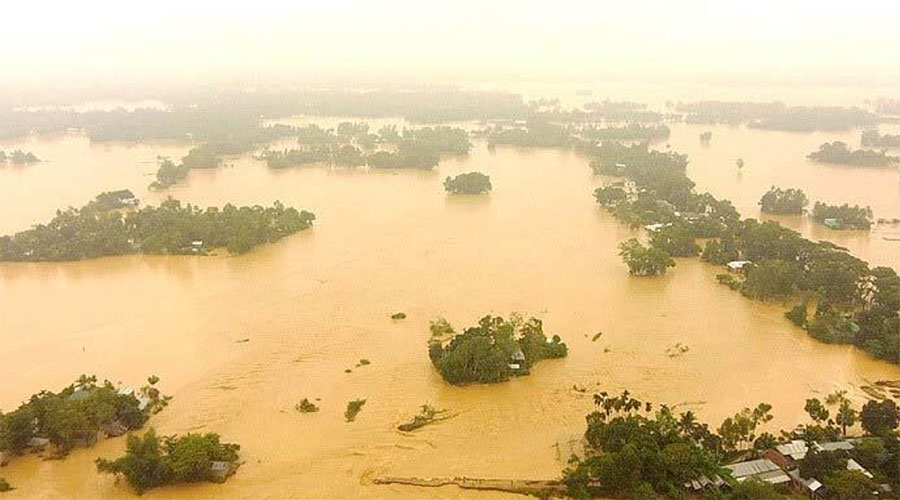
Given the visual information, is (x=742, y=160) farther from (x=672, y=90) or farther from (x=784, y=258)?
(x=672, y=90)

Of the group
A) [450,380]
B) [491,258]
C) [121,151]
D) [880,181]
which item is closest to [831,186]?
[880,181]

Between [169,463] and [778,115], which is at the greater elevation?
[778,115]

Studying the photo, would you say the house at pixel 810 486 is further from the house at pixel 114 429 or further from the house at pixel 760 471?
the house at pixel 114 429

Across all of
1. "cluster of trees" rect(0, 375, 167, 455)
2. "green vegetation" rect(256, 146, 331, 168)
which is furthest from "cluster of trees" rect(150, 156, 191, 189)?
"cluster of trees" rect(0, 375, 167, 455)

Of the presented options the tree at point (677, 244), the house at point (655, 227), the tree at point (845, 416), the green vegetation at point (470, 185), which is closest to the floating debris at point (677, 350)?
the tree at point (845, 416)

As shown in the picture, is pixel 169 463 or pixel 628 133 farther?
pixel 628 133

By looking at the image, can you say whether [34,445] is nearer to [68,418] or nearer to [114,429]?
[68,418]

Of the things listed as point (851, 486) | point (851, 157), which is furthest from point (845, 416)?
point (851, 157)
